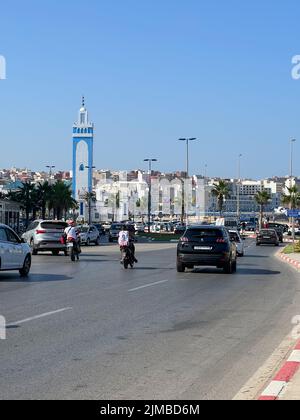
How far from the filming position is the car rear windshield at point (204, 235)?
24.9 meters

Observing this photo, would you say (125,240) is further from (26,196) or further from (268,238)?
(26,196)

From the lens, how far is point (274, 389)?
746 cm

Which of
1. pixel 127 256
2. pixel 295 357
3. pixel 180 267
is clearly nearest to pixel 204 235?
pixel 180 267

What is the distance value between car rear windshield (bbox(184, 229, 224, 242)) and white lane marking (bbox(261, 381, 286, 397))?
1708 cm

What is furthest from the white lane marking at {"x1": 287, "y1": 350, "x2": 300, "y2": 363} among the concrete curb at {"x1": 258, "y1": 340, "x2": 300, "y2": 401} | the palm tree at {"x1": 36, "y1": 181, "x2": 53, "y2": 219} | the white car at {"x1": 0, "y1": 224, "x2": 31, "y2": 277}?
the palm tree at {"x1": 36, "y1": 181, "x2": 53, "y2": 219}

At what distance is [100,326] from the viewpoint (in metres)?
11.8

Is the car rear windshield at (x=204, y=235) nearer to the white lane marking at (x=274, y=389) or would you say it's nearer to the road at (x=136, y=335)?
the road at (x=136, y=335)

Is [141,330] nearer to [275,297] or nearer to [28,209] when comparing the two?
[275,297]

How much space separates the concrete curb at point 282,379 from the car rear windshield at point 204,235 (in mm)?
15193

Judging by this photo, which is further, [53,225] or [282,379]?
[53,225]

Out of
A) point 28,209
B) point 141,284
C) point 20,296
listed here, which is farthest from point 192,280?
point 28,209

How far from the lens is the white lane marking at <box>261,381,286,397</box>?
7.21 metres

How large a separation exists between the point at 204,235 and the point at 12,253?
6.97 metres
